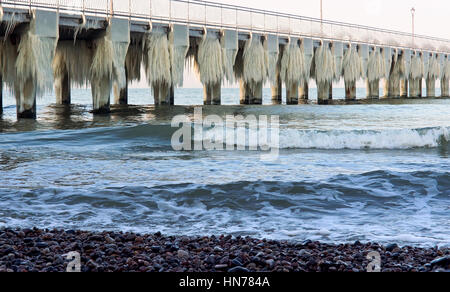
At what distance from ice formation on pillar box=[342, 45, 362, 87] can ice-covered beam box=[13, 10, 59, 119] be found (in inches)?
771

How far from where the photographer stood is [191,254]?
4.64m

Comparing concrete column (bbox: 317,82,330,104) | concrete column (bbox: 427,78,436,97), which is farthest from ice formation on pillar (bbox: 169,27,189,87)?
concrete column (bbox: 427,78,436,97)

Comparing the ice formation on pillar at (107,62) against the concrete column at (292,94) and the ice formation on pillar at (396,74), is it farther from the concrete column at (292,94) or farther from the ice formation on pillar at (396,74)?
the ice formation on pillar at (396,74)

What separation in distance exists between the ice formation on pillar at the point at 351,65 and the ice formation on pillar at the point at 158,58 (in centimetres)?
1443

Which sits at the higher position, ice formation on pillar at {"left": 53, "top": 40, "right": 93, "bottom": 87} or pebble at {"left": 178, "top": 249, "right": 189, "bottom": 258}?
ice formation on pillar at {"left": 53, "top": 40, "right": 93, "bottom": 87}

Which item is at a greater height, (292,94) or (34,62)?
(34,62)

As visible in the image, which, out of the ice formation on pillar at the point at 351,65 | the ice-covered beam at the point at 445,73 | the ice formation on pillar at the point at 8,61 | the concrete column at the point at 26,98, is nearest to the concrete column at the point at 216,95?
the ice formation on pillar at the point at 351,65

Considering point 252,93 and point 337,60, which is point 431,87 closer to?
point 337,60

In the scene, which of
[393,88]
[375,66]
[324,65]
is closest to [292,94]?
[324,65]

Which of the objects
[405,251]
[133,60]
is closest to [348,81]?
[133,60]

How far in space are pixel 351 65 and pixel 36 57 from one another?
20.8 meters

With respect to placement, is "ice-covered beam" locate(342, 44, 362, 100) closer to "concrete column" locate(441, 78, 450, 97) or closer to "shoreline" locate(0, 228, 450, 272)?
"concrete column" locate(441, 78, 450, 97)

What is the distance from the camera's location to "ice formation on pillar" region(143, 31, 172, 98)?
2128 centimetres

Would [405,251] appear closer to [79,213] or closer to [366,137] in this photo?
[79,213]
